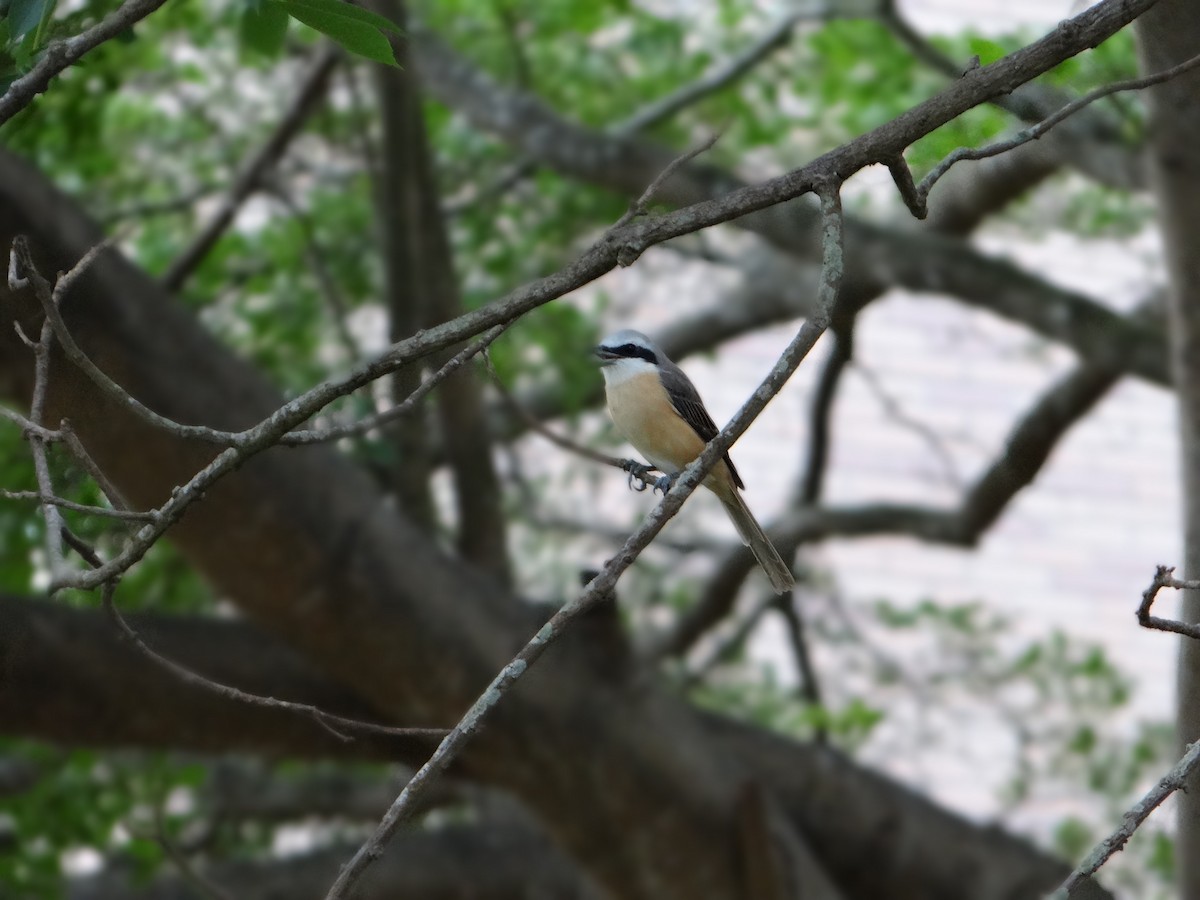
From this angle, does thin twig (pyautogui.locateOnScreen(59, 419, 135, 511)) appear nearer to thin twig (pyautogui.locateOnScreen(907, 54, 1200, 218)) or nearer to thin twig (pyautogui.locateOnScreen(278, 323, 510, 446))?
thin twig (pyautogui.locateOnScreen(278, 323, 510, 446))

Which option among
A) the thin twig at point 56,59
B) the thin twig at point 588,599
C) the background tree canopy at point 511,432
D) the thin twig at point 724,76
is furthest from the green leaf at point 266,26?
the thin twig at point 724,76

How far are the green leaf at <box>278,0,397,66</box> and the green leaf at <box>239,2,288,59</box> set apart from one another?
44mm

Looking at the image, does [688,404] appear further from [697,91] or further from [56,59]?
[697,91]

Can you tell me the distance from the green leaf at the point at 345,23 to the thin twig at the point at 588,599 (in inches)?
22.7

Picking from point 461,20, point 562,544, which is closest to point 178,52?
point 461,20

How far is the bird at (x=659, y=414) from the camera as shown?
8.80 feet

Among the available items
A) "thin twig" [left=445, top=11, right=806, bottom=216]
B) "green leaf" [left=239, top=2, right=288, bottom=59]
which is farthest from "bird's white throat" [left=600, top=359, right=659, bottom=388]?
"thin twig" [left=445, top=11, right=806, bottom=216]

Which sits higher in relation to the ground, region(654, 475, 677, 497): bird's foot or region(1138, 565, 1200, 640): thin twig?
region(654, 475, 677, 497): bird's foot

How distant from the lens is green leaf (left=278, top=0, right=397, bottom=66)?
1.61 metres

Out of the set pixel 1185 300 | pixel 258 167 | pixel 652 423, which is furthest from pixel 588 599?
pixel 258 167

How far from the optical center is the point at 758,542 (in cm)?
254

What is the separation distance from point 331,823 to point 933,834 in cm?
248

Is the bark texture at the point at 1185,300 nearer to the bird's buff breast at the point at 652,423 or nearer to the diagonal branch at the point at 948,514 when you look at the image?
the diagonal branch at the point at 948,514

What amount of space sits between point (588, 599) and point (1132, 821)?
651 millimetres
